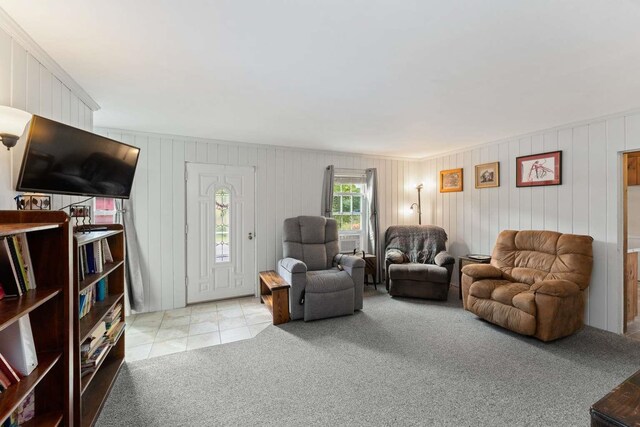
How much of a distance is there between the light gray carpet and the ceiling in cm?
229

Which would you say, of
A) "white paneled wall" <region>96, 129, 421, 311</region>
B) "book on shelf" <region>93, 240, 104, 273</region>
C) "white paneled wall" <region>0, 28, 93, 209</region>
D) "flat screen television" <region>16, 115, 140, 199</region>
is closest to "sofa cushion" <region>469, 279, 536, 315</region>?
"white paneled wall" <region>96, 129, 421, 311</region>

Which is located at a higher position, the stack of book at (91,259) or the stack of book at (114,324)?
the stack of book at (91,259)

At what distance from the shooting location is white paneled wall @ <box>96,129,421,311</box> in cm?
355

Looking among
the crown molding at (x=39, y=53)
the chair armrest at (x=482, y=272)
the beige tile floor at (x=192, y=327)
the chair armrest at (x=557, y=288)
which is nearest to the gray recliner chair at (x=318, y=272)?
the beige tile floor at (x=192, y=327)

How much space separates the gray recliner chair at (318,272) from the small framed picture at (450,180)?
7.03ft

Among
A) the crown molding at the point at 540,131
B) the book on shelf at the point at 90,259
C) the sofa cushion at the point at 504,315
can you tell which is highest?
the crown molding at the point at 540,131

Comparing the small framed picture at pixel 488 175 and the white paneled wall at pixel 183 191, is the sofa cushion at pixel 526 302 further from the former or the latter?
the white paneled wall at pixel 183 191

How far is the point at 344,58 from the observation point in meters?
1.80

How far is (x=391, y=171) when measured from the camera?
509 cm

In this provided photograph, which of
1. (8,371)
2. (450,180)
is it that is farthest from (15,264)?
(450,180)

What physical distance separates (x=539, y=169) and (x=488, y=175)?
656 mm

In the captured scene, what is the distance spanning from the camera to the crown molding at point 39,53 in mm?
1447

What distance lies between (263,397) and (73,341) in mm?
1218

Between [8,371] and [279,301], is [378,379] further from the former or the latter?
[8,371]
